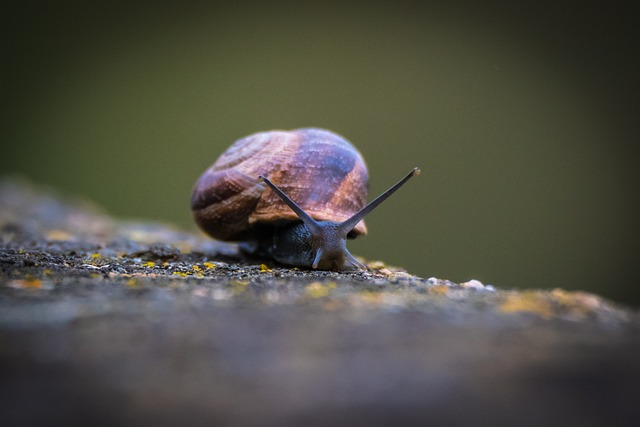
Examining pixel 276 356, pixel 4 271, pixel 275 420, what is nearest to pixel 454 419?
pixel 275 420

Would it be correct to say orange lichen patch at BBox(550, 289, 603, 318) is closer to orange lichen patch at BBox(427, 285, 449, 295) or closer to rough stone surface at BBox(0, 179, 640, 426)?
rough stone surface at BBox(0, 179, 640, 426)

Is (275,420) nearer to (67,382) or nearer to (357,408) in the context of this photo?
(357,408)

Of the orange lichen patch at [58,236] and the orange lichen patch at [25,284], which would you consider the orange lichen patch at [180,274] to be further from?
the orange lichen patch at [58,236]

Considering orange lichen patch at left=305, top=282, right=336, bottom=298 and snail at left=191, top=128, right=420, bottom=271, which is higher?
snail at left=191, top=128, right=420, bottom=271

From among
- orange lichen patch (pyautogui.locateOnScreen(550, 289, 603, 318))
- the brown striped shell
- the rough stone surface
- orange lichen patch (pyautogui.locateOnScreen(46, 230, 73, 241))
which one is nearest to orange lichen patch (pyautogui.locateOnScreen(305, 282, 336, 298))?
the rough stone surface

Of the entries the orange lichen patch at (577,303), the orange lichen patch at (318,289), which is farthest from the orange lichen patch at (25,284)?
the orange lichen patch at (577,303)

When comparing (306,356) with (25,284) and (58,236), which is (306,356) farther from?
(58,236)

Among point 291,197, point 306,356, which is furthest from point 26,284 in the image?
point 291,197

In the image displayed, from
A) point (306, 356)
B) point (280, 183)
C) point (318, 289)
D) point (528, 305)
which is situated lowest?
point (306, 356)
